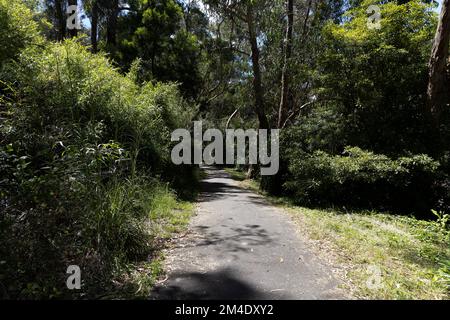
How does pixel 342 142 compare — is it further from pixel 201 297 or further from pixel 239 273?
pixel 201 297

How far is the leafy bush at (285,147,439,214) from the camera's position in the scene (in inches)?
322

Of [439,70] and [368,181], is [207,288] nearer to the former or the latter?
[368,181]

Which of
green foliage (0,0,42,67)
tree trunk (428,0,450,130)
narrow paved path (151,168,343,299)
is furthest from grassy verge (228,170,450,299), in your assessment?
green foliage (0,0,42,67)

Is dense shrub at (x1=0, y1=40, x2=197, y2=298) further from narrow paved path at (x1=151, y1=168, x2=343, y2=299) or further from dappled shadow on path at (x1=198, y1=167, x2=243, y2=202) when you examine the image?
dappled shadow on path at (x1=198, y1=167, x2=243, y2=202)

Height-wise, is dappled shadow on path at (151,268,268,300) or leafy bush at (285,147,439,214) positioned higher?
leafy bush at (285,147,439,214)

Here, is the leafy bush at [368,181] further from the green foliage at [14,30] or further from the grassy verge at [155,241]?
the green foliage at [14,30]

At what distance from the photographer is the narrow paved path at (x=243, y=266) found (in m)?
3.34

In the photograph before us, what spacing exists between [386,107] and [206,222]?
762 cm

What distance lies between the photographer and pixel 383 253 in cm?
459

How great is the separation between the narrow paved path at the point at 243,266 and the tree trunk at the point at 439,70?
672 centimetres

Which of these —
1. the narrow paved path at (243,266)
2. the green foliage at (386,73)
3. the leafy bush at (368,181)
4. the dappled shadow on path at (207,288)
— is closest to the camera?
the dappled shadow on path at (207,288)

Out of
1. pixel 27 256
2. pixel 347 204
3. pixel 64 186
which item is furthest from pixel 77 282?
pixel 347 204

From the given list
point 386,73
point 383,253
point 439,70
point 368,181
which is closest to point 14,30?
point 383,253

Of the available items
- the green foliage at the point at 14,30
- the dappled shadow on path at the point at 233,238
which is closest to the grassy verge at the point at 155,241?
the dappled shadow on path at the point at 233,238
